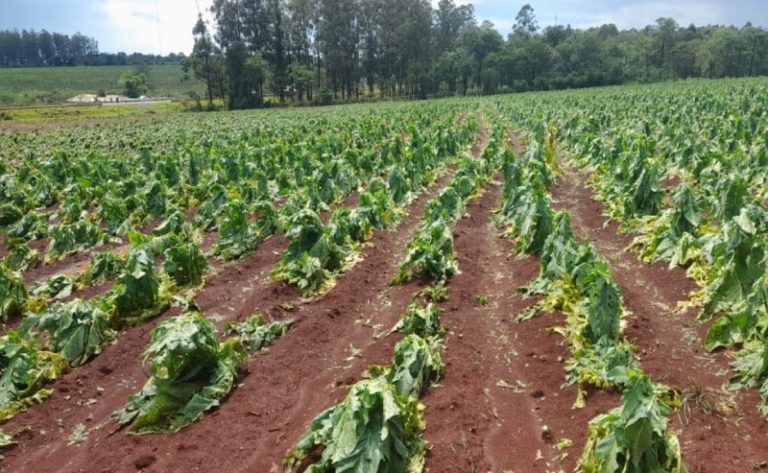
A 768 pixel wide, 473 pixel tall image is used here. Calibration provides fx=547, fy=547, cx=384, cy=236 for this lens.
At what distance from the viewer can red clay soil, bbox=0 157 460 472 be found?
4.70 meters

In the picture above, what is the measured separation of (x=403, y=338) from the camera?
19.6ft

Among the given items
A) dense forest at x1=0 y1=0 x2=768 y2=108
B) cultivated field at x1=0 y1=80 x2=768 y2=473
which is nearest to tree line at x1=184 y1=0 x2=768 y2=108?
dense forest at x1=0 y1=0 x2=768 y2=108

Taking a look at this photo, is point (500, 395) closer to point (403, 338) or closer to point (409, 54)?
point (403, 338)

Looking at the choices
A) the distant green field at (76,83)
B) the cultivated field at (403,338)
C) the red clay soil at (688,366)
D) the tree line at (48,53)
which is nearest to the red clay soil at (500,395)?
the cultivated field at (403,338)

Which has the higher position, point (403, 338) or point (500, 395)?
point (403, 338)

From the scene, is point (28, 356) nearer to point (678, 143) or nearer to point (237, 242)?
point (237, 242)

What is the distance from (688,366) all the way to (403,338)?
287 centimetres

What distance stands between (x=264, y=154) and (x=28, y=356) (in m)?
14.0

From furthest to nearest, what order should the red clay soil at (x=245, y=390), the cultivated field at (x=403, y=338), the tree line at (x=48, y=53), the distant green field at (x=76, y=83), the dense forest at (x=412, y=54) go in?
the tree line at (x=48, y=53) → the distant green field at (x=76, y=83) → the dense forest at (x=412, y=54) → the red clay soil at (x=245, y=390) → the cultivated field at (x=403, y=338)

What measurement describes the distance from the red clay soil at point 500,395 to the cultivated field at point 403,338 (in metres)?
0.02

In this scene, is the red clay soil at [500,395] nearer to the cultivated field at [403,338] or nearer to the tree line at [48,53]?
the cultivated field at [403,338]

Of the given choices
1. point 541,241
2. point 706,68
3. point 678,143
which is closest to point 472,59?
point 706,68

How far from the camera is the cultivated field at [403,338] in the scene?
4.36 m

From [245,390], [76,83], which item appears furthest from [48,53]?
[245,390]
